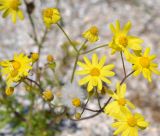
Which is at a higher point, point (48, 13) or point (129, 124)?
point (48, 13)

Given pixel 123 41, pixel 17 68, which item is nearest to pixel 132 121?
pixel 123 41

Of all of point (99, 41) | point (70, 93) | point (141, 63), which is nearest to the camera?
point (141, 63)

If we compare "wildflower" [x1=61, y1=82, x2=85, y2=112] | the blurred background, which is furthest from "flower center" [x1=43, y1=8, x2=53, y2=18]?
"wildflower" [x1=61, y1=82, x2=85, y2=112]

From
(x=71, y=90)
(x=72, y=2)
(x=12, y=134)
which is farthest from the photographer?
(x=72, y=2)

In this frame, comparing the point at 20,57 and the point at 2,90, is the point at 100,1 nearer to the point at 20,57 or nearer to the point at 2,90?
the point at 2,90

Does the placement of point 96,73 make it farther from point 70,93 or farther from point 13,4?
point 70,93

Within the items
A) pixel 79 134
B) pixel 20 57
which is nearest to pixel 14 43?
pixel 79 134

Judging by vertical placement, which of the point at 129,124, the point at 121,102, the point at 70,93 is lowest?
the point at 70,93

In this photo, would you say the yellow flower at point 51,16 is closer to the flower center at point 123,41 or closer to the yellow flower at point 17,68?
the yellow flower at point 17,68
